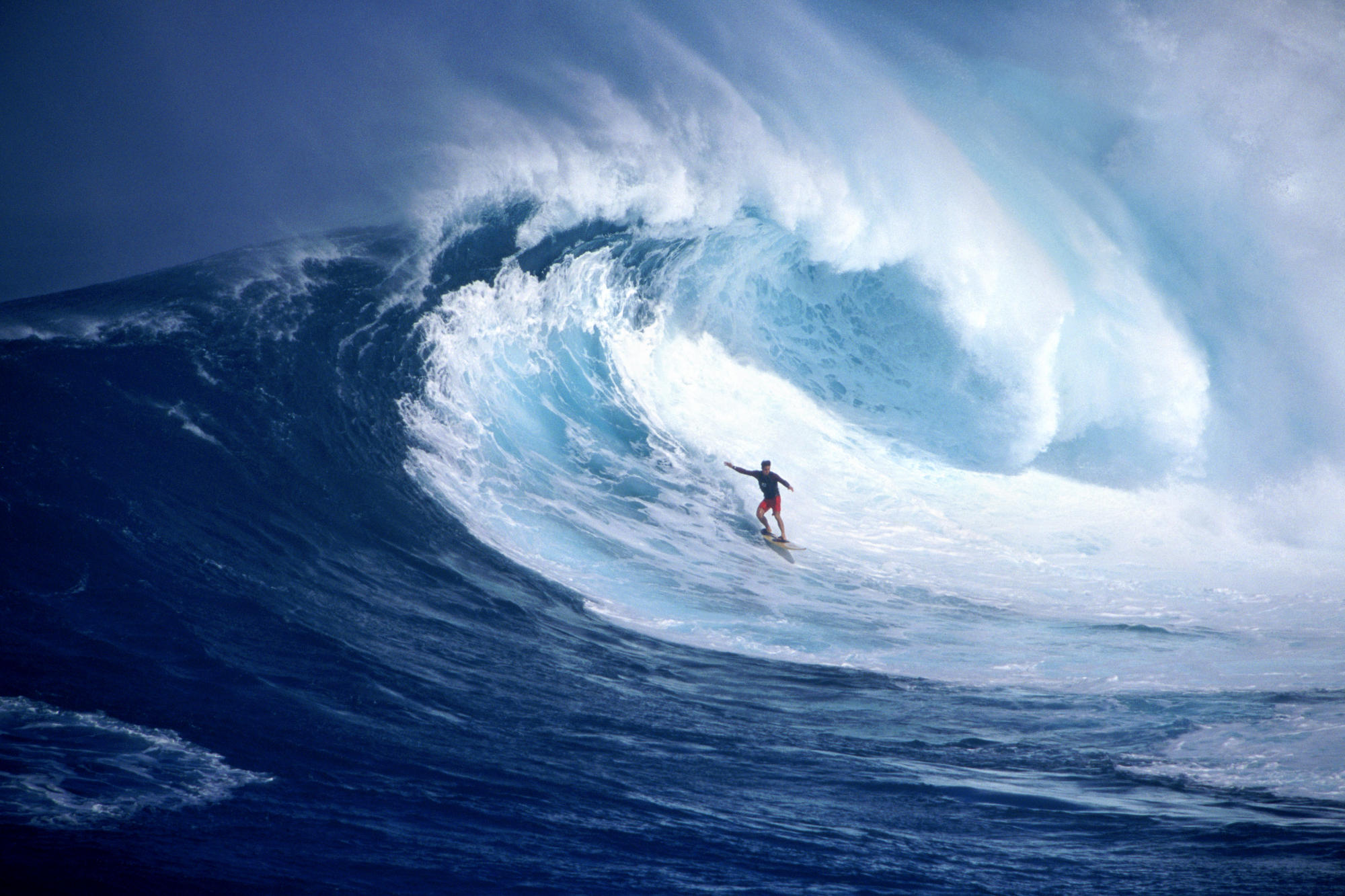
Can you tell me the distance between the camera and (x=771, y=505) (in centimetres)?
938

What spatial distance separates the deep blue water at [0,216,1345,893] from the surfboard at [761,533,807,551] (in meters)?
2.78

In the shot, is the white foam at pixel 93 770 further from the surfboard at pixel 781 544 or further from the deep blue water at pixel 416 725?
the surfboard at pixel 781 544

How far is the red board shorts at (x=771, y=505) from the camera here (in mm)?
9359

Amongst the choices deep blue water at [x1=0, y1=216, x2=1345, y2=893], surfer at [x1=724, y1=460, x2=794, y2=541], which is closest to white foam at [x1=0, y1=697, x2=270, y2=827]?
deep blue water at [x1=0, y1=216, x2=1345, y2=893]

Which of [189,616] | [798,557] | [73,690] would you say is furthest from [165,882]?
[798,557]

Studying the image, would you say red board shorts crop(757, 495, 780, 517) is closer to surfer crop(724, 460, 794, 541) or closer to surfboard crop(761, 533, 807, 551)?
surfer crop(724, 460, 794, 541)

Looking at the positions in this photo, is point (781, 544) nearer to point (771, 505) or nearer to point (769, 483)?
point (771, 505)

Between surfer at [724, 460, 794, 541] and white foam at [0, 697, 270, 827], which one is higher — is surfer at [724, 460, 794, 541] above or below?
above

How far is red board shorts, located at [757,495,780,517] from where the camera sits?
368 inches

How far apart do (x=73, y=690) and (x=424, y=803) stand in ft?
5.65

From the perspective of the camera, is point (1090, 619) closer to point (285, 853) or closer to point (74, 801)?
point (285, 853)

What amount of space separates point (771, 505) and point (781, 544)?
1.54 ft

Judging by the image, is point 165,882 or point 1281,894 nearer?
point 165,882

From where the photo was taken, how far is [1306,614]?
835 cm
